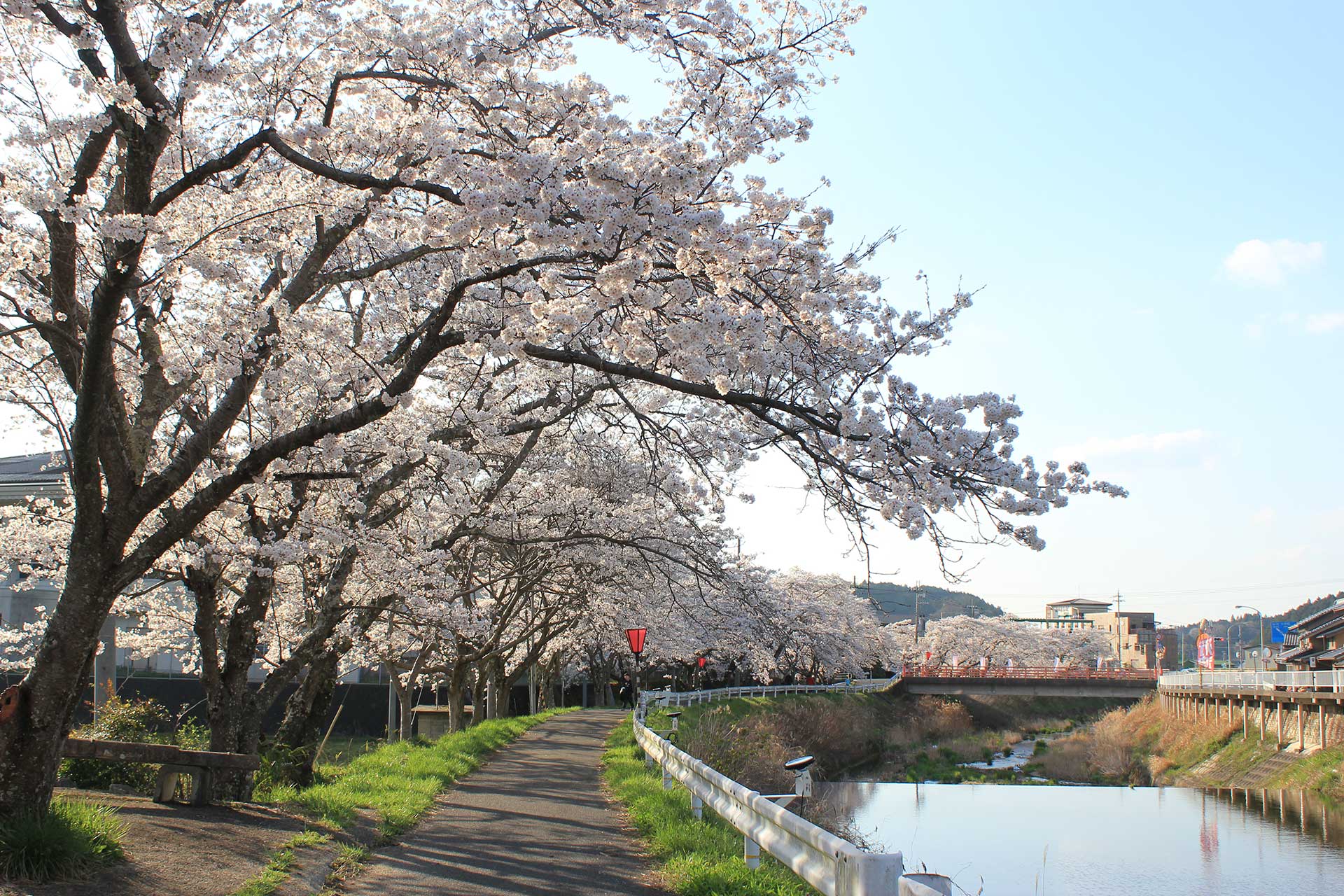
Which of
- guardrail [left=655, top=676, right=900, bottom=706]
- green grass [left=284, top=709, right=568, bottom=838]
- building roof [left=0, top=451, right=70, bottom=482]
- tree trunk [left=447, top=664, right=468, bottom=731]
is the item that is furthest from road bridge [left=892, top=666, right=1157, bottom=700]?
building roof [left=0, top=451, right=70, bottom=482]

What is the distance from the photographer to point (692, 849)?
353 inches

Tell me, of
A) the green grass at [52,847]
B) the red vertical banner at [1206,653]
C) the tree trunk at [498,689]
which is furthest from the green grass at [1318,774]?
the red vertical banner at [1206,653]

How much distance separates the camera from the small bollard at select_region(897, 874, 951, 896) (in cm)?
414

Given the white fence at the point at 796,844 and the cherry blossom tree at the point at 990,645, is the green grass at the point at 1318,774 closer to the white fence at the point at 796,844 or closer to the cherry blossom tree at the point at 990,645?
the white fence at the point at 796,844

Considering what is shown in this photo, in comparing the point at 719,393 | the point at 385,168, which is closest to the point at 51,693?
the point at 385,168

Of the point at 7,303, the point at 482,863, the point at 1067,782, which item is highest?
the point at 7,303

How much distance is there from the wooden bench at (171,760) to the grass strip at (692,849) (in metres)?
4.34

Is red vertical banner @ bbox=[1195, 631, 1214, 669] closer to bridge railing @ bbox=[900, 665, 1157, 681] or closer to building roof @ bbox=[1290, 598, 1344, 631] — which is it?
bridge railing @ bbox=[900, 665, 1157, 681]

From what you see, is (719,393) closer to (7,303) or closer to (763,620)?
(7,303)

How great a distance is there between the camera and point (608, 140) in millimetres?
7355

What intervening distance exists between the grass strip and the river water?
358cm

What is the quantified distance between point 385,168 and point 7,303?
135 inches

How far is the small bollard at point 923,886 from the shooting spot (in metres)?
4.14

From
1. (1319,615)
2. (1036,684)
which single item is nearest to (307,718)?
(1036,684)
